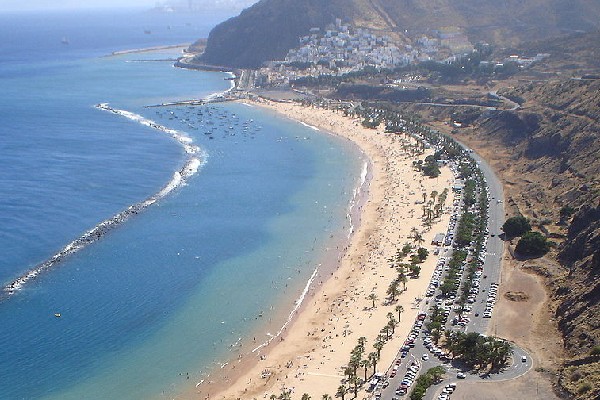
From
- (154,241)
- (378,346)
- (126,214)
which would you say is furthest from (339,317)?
(126,214)

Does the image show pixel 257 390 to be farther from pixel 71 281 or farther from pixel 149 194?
pixel 149 194

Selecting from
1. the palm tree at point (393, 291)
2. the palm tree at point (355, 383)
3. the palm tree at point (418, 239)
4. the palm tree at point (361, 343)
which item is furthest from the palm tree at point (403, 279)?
the palm tree at point (355, 383)

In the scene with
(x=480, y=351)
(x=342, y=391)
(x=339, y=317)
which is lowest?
(x=339, y=317)

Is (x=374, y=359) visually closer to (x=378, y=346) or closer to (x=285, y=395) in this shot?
(x=378, y=346)

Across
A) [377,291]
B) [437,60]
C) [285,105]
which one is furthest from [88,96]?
[377,291]

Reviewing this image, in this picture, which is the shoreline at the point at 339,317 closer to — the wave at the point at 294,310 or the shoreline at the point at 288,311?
the shoreline at the point at 288,311

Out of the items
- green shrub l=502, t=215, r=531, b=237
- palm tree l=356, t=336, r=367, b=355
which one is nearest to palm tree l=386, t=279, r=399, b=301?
palm tree l=356, t=336, r=367, b=355

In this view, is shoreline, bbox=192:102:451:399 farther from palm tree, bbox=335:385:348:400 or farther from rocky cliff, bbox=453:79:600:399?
rocky cliff, bbox=453:79:600:399
